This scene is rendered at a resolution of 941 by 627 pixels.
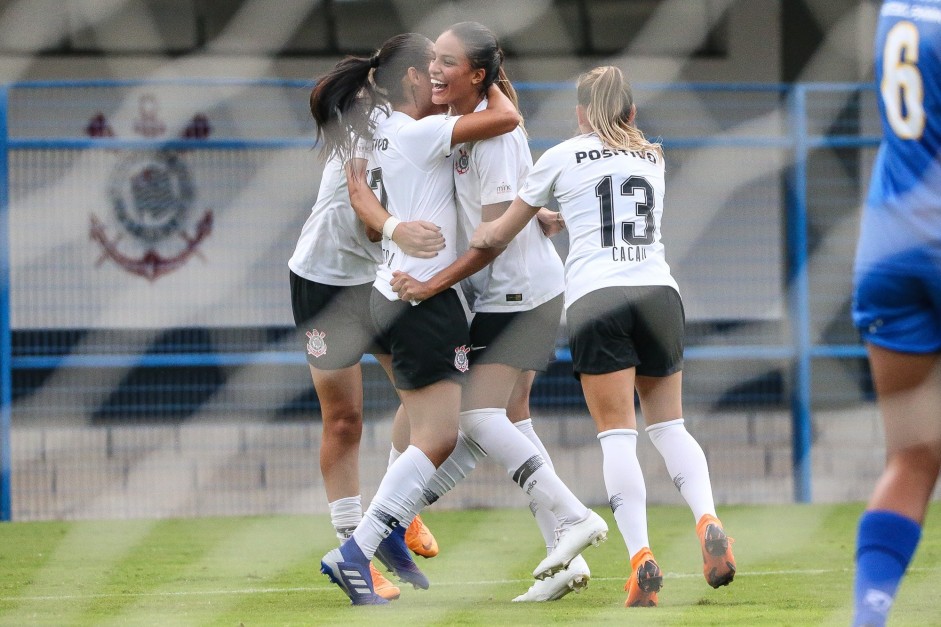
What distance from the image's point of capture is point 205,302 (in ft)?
22.2

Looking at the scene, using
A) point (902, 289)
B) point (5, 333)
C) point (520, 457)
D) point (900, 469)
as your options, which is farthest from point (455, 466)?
point (5, 333)

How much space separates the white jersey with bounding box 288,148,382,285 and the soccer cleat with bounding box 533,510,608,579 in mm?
1021

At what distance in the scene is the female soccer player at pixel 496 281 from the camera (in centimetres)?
375

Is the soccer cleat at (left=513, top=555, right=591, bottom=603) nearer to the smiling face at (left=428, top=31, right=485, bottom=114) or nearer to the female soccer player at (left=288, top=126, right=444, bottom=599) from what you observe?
the female soccer player at (left=288, top=126, right=444, bottom=599)

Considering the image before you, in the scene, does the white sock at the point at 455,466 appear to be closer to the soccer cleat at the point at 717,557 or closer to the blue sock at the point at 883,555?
the soccer cleat at the point at 717,557

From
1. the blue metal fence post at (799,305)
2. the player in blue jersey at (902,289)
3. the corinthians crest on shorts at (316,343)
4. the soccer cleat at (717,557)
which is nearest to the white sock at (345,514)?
the corinthians crest on shorts at (316,343)

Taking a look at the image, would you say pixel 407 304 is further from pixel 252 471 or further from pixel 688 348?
pixel 252 471

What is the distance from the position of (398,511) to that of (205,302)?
3348 millimetres

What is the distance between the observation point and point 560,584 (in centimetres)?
377

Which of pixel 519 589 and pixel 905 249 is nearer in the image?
pixel 905 249

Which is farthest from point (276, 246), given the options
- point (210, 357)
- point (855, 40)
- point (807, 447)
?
Answer: point (855, 40)

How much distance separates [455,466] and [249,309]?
3.30 m

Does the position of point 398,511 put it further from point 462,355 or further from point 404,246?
point 404,246

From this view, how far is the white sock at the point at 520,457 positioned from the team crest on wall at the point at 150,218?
3.33 meters
